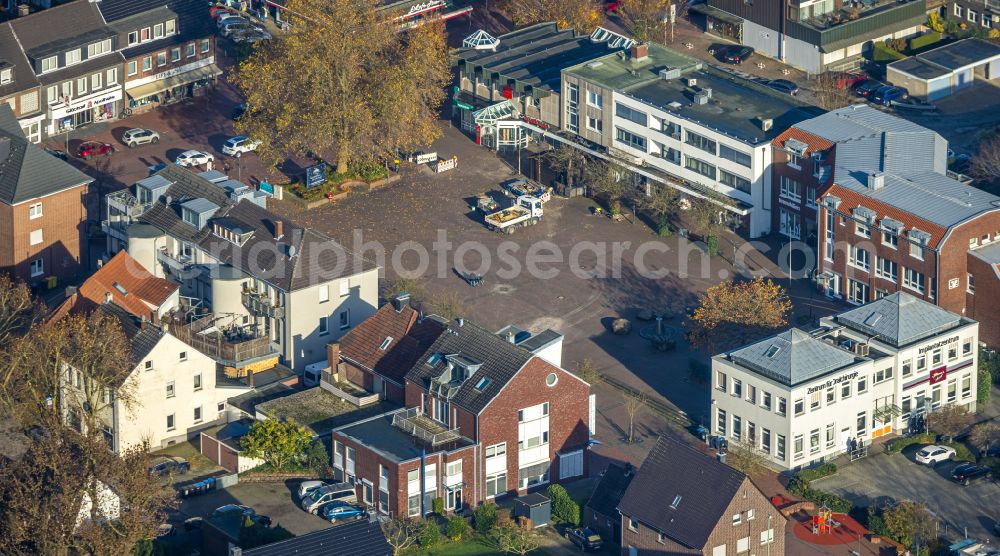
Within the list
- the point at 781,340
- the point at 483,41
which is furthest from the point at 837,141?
the point at 483,41

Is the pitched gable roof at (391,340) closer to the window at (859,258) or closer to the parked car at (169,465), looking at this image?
the parked car at (169,465)

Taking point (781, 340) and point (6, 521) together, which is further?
point (781, 340)

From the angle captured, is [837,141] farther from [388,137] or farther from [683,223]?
[388,137]

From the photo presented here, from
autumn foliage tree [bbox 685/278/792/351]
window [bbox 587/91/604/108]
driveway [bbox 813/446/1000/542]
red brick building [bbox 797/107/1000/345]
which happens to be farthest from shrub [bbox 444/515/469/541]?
window [bbox 587/91/604/108]

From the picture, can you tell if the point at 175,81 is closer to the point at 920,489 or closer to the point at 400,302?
the point at 400,302

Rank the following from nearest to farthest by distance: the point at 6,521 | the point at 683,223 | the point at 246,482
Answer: the point at 6,521
the point at 246,482
the point at 683,223

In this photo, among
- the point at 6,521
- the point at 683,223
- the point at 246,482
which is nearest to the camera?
the point at 6,521
